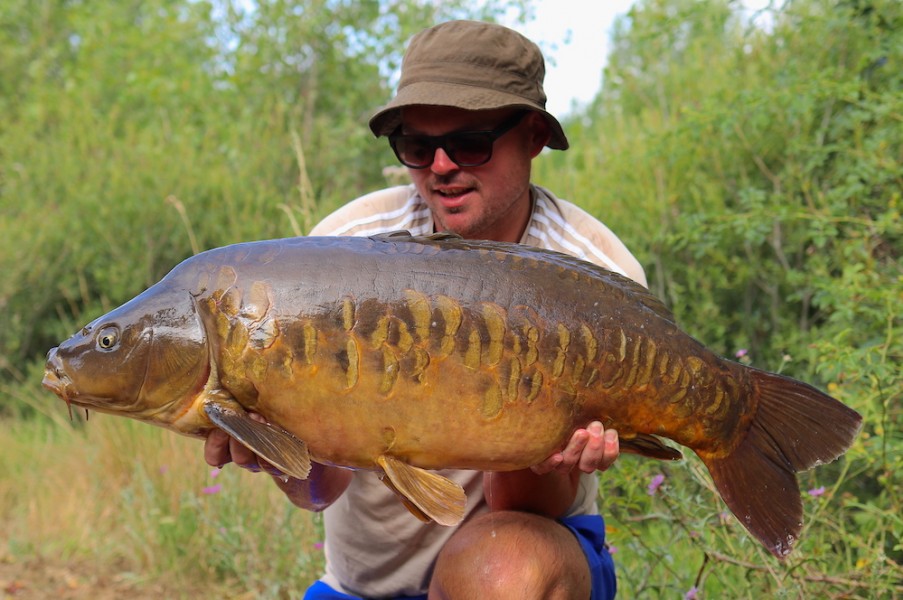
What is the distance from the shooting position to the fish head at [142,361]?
1580 mm

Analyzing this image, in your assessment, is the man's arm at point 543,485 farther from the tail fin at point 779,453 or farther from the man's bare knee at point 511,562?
the tail fin at point 779,453

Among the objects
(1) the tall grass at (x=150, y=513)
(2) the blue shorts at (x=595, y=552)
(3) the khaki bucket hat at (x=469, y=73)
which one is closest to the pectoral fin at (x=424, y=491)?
(2) the blue shorts at (x=595, y=552)

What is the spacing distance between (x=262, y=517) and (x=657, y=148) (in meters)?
2.11

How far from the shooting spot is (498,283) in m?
1.66

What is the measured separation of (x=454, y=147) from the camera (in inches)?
86.8

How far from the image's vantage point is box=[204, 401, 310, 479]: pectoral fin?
5.05 ft

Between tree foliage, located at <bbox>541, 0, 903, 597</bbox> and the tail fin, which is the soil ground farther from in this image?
the tail fin

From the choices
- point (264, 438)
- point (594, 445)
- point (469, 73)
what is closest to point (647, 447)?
point (594, 445)

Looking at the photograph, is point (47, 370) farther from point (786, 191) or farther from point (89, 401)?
point (786, 191)

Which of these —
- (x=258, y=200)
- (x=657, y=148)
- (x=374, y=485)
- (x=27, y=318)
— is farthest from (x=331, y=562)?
(x=27, y=318)

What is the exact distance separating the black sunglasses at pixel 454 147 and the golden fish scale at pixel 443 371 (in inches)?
21.9

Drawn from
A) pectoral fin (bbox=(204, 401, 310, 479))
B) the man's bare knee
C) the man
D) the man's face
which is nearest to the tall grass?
the man

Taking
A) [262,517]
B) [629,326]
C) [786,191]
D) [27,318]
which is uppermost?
[629,326]

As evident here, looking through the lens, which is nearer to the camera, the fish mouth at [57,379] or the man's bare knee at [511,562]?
the fish mouth at [57,379]
